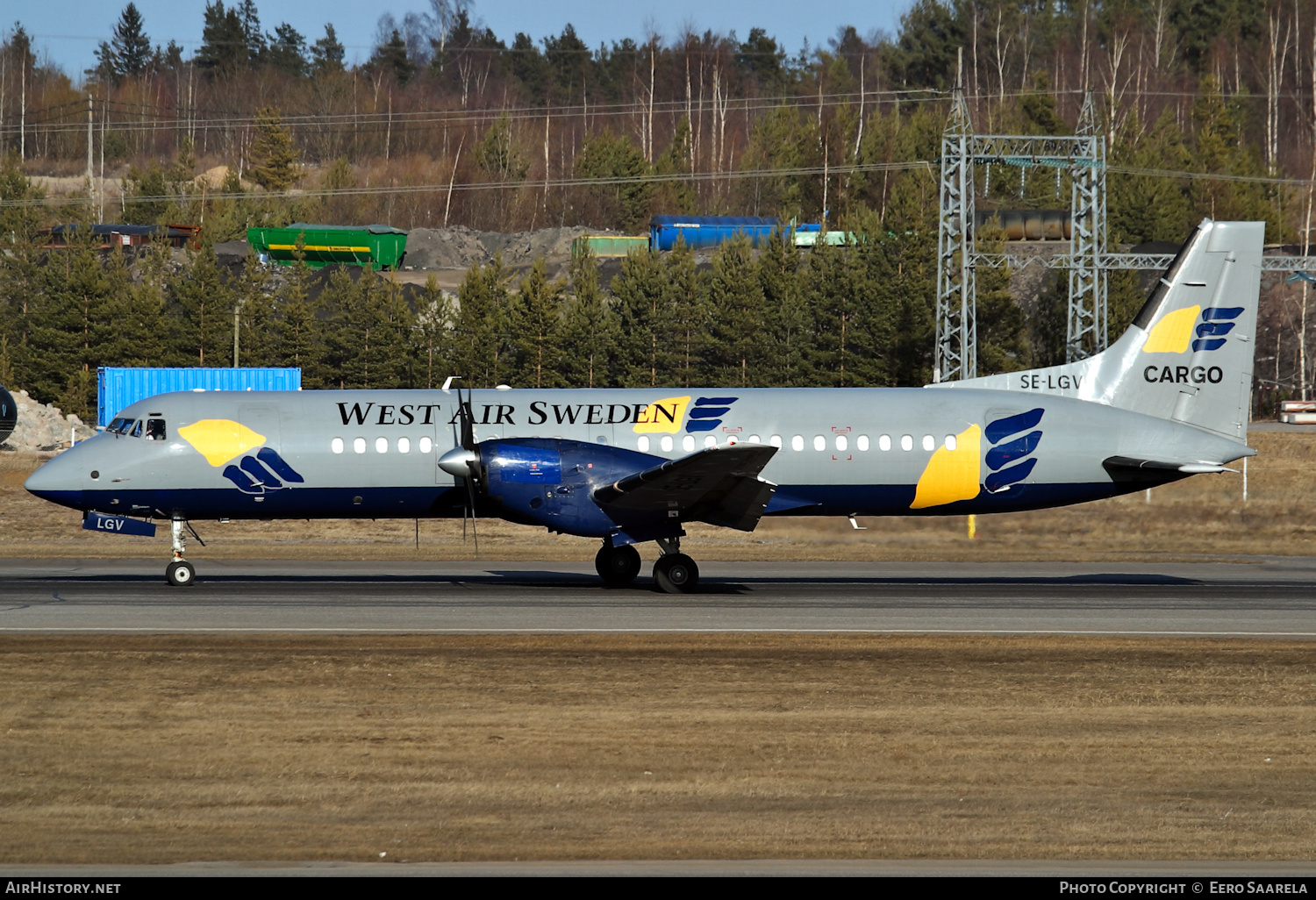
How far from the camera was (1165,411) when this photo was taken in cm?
2461

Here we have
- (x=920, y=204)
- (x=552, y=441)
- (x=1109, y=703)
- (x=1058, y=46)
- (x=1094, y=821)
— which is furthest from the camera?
(x=1058, y=46)

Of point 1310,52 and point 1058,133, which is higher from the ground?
point 1310,52

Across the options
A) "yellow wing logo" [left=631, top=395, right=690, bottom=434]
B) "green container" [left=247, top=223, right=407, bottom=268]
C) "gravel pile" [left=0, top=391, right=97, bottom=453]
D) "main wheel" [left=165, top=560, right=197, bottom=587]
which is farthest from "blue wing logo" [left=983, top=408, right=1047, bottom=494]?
"green container" [left=247, top=223, right=407, bottom=268]

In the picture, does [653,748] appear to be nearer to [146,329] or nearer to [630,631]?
[630,631]

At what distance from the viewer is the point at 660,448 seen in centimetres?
2333

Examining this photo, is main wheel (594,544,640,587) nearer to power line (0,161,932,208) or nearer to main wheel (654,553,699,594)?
main wheel (654,553,699,594)

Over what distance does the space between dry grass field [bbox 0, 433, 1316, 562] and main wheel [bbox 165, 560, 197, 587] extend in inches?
280

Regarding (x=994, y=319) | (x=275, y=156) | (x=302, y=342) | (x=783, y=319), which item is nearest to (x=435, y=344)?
(x=302, y=342)

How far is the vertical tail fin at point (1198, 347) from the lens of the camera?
24.6m

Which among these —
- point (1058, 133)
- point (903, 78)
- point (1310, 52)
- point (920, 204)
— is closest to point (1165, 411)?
point (920, 204)

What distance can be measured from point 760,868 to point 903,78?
447 feet

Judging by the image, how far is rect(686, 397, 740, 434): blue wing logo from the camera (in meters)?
23.5

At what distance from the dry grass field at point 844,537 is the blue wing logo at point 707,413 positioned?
7.14 m
